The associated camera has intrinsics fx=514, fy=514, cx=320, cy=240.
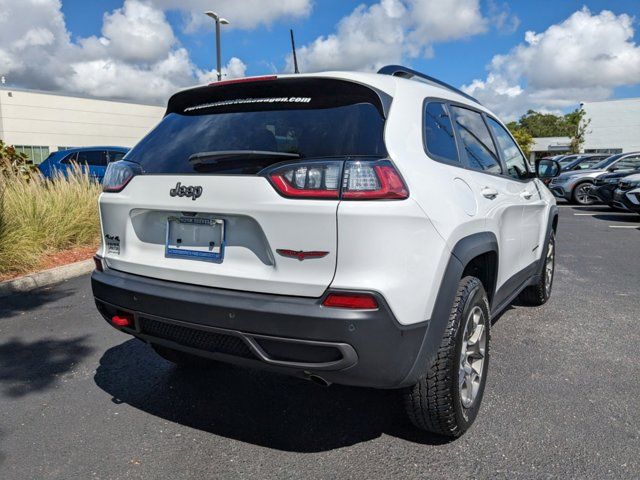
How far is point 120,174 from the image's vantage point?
8.89ft

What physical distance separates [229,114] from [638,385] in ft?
9.69

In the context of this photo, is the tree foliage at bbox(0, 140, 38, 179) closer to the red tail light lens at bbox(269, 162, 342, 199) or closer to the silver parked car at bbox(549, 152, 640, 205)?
the red tail light lens at bbox(269, 162, 342, 199)

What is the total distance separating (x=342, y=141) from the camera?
2.20 metres

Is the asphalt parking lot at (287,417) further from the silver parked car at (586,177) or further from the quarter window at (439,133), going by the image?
the silver parked car at (586,177)

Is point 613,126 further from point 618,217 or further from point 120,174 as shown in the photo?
point 120,174

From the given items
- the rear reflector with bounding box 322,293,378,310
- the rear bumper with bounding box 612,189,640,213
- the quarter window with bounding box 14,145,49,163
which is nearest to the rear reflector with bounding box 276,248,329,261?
the rear reflector with bounding box 322,293,378,310

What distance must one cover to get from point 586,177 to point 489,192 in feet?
47.8

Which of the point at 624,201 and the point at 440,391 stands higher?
the point at 440,391

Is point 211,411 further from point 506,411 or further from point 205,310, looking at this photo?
point 506,411

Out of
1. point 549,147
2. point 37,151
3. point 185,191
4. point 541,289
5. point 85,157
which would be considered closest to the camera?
point 185,191

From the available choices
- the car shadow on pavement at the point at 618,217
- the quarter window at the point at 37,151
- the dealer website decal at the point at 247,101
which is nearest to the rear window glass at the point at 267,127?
the dealer website decal at the point at 247,101

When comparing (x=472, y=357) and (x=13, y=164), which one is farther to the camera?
(x=13, y=164)

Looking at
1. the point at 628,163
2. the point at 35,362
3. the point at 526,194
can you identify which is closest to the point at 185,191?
the point at 35,362

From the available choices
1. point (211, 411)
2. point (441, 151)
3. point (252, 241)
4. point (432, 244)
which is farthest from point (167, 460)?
point (441, 151)
